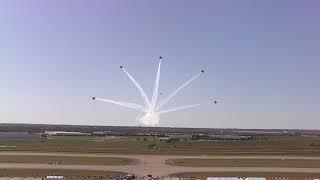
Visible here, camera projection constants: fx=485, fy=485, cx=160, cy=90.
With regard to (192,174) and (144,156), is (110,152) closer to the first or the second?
(144,156)

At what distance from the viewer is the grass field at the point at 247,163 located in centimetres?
8588

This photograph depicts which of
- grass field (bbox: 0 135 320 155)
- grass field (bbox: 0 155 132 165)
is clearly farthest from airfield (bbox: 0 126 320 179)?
grass field (bbox: 0 135 320 155)

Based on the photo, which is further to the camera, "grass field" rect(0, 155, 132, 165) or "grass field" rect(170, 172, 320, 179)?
"grass field" rect(0, 155, 132, 165)

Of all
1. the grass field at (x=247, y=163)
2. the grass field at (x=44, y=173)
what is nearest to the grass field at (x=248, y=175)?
the grass field at (x=247, y=163)

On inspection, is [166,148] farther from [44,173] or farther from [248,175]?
[44,173]

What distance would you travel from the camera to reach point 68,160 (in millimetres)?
89500

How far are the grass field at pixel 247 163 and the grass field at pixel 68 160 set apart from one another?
35.6 feet

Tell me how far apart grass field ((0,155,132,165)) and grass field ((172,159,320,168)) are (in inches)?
427

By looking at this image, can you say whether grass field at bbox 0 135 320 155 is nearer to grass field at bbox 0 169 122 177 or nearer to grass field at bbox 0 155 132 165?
grass field at bbox 0 155 132 165

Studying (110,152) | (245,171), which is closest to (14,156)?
(110,152)

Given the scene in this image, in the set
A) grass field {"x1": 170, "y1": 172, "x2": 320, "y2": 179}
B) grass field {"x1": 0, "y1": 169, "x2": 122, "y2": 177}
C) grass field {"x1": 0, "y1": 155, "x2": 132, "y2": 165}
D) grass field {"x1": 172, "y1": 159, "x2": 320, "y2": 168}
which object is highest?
grass field {"x1": 0, "y1": 155, "x2": 132, "y2": 165}

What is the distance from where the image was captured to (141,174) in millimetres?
72812

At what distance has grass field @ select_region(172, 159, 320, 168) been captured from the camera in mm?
85875

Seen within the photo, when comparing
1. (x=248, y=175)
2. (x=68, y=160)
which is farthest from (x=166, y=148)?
(x=248, y=175)
